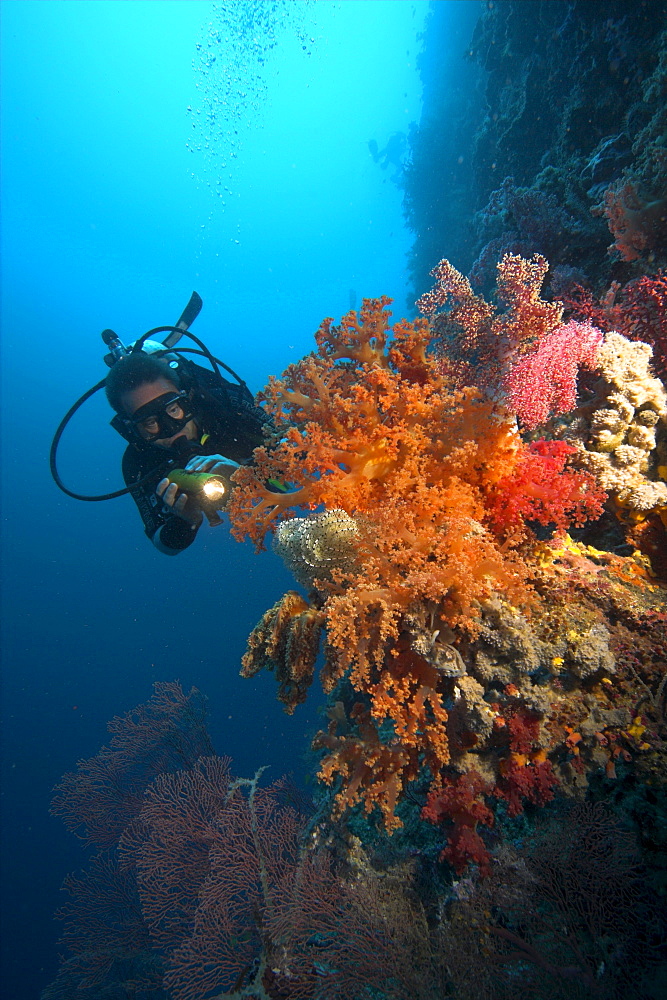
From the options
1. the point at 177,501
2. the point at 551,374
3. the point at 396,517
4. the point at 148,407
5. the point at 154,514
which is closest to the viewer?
the point at 396,517

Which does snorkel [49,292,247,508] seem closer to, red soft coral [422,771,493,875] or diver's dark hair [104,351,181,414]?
diver's dark hair [104,351,181,414]

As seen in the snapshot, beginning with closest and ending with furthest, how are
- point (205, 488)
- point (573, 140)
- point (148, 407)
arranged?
point (205, 488) < point (148, 407) < point (573, 140)

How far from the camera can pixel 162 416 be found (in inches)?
194

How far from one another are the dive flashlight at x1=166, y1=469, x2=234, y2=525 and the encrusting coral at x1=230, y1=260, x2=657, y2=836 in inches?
23.9

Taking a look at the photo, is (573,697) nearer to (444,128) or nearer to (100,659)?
(444,128)

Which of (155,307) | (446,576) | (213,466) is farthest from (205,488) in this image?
(155,307)

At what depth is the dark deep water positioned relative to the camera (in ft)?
10.3

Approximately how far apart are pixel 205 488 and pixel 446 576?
225 centimetres

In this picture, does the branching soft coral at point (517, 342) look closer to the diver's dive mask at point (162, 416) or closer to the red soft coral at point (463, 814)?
the red soft coral at point (463, 814)

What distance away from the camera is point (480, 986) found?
89.1 inches

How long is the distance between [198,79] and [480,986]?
116259 mm

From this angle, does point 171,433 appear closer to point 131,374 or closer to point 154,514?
point 131,374

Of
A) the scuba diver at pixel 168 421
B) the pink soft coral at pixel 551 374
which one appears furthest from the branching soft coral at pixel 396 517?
the scuba diver at pixel 168 421

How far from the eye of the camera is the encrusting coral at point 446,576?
2.16 m
